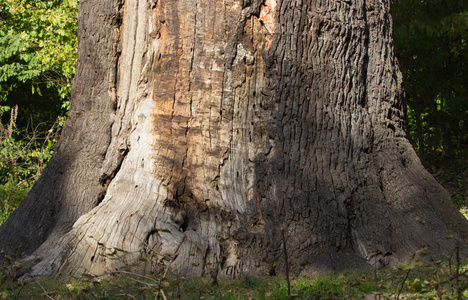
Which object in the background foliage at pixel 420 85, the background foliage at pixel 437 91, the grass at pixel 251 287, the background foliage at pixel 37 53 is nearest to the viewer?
the grass at pixel 251 287

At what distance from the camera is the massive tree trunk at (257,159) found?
4.19 m

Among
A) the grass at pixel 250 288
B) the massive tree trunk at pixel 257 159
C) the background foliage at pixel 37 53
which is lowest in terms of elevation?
the grass at pixel 250 288

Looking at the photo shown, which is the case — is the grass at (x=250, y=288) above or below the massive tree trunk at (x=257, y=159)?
below

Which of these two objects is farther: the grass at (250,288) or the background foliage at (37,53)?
the background foliage at (37,53)

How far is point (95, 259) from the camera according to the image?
4.21 metres

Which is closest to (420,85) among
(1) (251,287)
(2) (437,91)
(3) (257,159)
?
(2) (437,91)

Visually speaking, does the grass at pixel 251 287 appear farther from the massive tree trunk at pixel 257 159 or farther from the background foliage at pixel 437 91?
the background foliage at pixel 437 91

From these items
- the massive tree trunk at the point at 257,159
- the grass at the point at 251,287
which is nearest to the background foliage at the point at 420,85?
the massive tree trunk at the point at 257,159

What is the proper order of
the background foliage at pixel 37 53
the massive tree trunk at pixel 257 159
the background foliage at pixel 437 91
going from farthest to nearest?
the background foliage at pixel 37 53 < the background foliage at pixel 437 91 < the massive tree trunk at pixel 257 159

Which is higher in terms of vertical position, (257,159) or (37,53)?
(37,53)

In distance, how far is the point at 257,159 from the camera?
4.34m

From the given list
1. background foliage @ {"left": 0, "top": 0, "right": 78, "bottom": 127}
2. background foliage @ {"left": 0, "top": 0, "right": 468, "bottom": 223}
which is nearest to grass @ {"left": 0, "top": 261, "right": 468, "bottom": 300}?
background foliage @ {"left": 0, "top": 0, "right": 468, "bottom": 223}

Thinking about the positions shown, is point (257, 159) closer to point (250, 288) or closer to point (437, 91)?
point (250, 288)

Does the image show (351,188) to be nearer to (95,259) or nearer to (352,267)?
(352,267)
